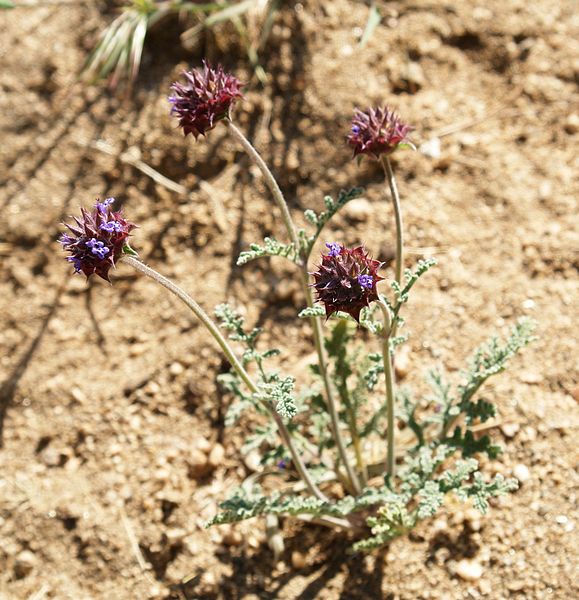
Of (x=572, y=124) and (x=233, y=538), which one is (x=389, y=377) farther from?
(x=572, y=124)

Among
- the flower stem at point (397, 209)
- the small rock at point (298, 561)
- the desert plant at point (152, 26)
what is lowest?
the small rock at point (298, 561)

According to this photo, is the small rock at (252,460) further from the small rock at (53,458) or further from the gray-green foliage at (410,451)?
the small rock at (53,458)

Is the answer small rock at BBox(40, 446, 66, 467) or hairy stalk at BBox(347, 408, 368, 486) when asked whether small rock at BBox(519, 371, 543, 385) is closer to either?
hairy stalk at BBox(347, 408, 368, 486)

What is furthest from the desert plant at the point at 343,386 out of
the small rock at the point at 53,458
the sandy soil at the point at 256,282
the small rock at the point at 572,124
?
the small rock at the point at 572,124

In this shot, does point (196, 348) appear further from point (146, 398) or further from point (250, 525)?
point (250, 525)

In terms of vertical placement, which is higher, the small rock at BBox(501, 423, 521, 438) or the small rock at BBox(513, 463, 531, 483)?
the small rock at BBox(501, 423, 521, 438)

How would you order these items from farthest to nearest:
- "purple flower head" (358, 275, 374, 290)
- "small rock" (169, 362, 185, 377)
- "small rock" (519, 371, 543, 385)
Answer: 1. "small rock" (169, 362, 185, 377)
2. "small rock" (519, 371, 543, 385)
3. "purple flower head" (358, 275, 374, 290)

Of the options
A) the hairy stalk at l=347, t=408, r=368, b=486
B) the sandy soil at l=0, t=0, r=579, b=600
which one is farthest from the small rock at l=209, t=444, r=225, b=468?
the hairy stalk at l=347, t=408, r=368, b=486
